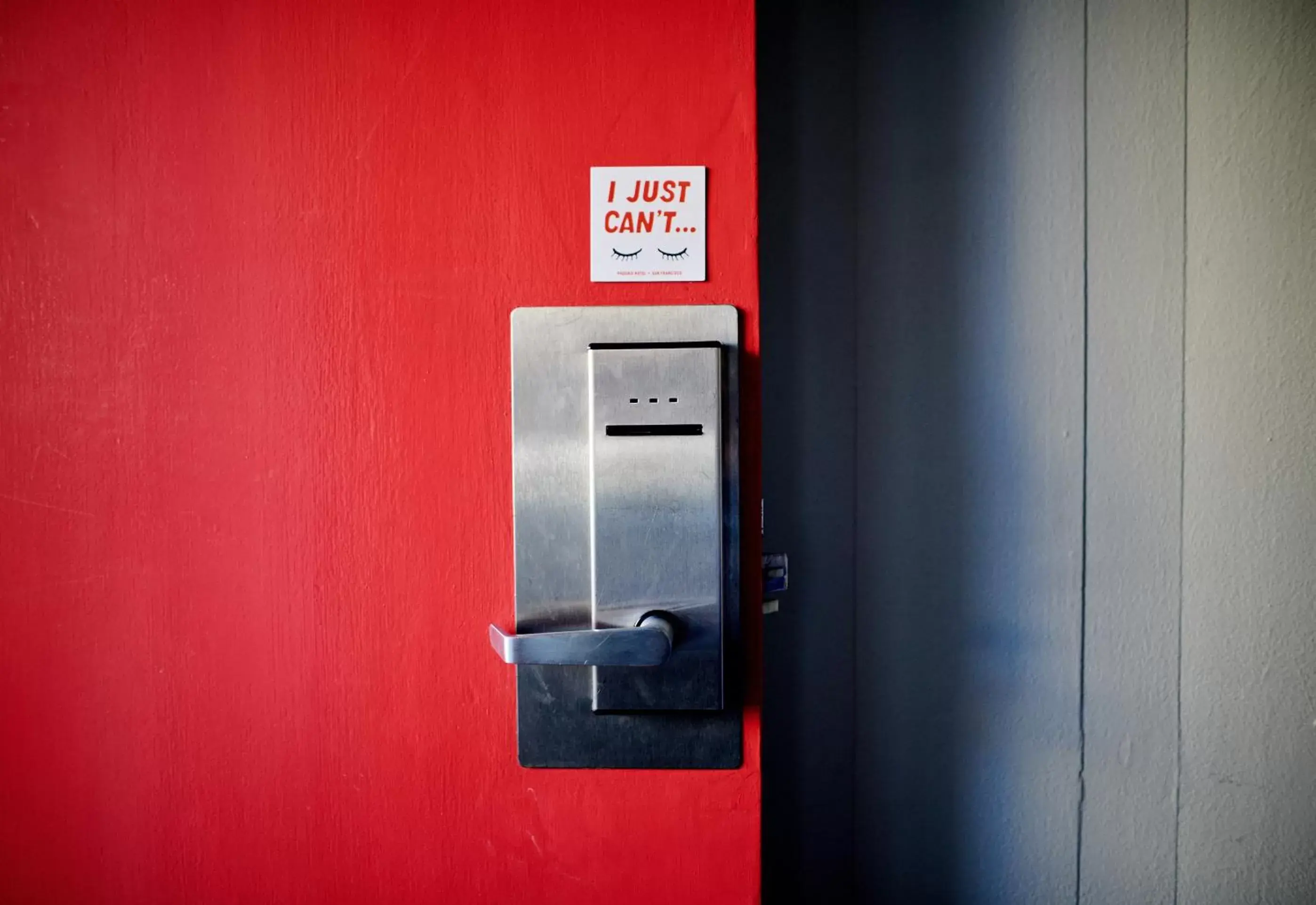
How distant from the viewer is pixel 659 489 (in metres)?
0.76

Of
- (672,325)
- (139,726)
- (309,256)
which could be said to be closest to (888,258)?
(672,325)

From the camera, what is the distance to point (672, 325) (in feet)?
2.60

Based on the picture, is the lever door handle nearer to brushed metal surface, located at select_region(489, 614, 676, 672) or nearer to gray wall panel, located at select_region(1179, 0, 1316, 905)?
brushed metal surface, located at select_region(489, 614, 676, 672)

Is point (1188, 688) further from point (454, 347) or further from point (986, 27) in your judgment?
point (454, 347)

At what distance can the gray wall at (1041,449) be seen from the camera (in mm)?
1001

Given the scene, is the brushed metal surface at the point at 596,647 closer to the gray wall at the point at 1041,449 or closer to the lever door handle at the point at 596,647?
the lever door handle at the point at 596,647

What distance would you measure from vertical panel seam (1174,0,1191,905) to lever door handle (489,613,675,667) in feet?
3.08

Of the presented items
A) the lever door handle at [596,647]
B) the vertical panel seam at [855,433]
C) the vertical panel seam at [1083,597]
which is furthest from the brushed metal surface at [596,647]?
the vertical panel seam at [1083,597]

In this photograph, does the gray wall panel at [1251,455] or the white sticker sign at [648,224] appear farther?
the gray wall panel at [1251,455]

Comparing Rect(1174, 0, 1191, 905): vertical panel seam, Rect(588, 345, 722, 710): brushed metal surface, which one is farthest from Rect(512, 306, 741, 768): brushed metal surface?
Rect(1174, 0, 1191, 905): vertical panel seam

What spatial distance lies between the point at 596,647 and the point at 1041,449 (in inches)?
34.5

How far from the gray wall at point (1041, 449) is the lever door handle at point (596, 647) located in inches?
20.5

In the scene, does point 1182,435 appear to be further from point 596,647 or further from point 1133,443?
point 596,647

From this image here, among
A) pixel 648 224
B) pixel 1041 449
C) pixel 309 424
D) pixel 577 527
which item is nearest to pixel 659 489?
pixel 577 527
